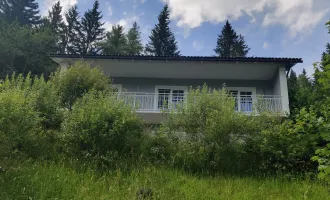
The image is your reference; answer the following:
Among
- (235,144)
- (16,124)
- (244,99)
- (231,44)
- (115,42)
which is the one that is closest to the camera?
(16,124)

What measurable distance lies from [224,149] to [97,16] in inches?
1293

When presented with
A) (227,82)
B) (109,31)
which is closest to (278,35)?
(227,82)

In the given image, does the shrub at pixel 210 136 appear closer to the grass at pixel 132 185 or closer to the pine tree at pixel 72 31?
the grass at pixel 132 185

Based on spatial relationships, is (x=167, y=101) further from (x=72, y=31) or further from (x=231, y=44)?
(x=72, y=31)

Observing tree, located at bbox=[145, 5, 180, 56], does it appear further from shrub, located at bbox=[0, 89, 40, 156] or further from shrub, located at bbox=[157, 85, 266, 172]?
shrub, located at bbox=[0, 89, 40, 156]

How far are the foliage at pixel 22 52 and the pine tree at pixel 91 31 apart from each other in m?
6.92

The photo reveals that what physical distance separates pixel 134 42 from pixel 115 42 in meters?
2.28

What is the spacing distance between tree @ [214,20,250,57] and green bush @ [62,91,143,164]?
1029 inches

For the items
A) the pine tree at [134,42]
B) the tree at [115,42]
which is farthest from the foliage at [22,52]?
the pine tree at [134,42]

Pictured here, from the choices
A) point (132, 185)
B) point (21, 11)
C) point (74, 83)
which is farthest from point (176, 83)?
point (21, 11)

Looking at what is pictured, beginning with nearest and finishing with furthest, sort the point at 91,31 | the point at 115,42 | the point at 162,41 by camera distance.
A: the point at 115,42
the point at 162,41
the point at 91,31

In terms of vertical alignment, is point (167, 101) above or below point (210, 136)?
above

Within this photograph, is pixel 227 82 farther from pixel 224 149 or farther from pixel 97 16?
pixel 97 16

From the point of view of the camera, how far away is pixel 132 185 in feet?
18.4
